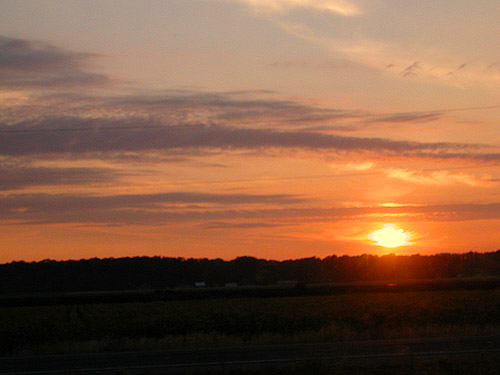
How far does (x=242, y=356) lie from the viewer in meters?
24.2

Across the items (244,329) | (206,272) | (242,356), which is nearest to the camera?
(242,356)

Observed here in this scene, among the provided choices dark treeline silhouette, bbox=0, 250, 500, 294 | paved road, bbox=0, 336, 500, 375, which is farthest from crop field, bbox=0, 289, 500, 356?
dark treeline silhouette, bbox=0, 250, 500, 294

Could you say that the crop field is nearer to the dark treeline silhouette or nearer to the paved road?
the paved road

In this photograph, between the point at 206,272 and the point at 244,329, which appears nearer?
the point at 244,329

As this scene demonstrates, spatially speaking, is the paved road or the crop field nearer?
the paved road

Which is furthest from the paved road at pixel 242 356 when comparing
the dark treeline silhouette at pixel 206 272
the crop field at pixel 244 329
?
the dark treeline silhouette at pixel 206 272

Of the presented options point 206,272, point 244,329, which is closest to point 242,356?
point 244,329

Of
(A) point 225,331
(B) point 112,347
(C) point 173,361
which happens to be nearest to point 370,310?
(A) point 225,331

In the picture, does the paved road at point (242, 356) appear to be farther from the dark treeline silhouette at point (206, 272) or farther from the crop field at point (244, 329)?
the dark treeline silhouette at point (206, 272)

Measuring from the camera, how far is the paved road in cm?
2112

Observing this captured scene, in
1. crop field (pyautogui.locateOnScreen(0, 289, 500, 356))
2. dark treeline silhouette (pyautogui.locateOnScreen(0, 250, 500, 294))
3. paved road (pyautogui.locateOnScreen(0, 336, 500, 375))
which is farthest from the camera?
dark treeline silhouette (pyautogui.locateOnScreen(0, 250, 500, 294))

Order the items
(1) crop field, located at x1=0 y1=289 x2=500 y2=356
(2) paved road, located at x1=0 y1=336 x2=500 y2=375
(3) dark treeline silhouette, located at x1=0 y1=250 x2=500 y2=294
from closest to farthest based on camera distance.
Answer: (2) paved road, located at x1=0 y1=336 x2=500 y2=375, (1) crop field, located at x1=0 y1=289 x2=500 y2=356, (3) dark treeline silhouette, located at x1=0 y1=250 x2=500 y2=294

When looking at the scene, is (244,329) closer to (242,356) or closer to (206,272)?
(242,356)

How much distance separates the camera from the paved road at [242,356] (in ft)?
69.3
